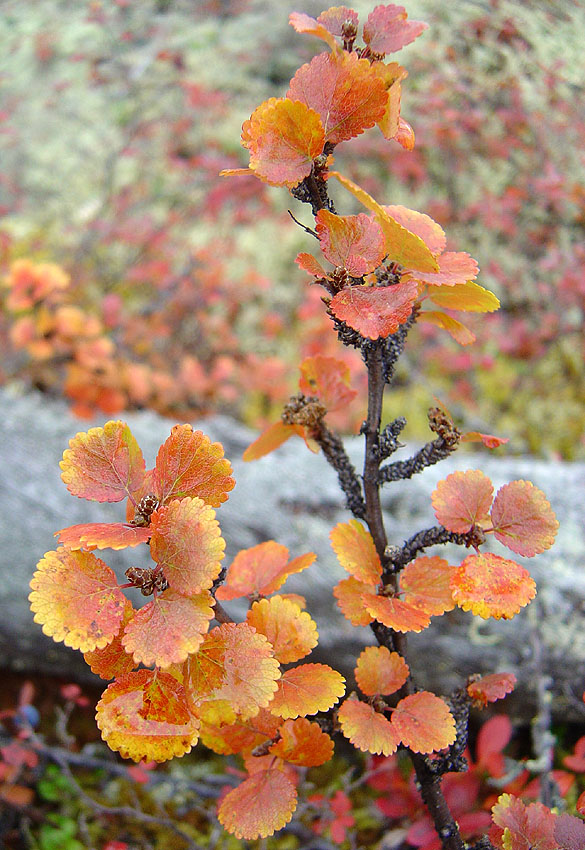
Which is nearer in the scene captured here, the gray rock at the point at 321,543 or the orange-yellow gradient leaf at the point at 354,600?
the orange-yellow gradient leaf at the point at 354,600

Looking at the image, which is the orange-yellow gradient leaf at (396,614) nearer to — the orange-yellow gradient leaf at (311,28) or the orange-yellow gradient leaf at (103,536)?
the orange-yellow gradient leaf at (103,536)

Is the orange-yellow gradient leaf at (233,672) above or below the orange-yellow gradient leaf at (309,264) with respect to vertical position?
below

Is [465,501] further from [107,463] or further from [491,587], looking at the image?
[107,463]

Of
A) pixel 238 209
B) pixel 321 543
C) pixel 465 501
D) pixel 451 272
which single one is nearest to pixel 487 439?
pixel 465 501

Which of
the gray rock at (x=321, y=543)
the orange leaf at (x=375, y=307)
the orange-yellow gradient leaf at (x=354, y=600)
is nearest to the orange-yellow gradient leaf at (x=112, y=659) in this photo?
the orange-yellow gradient leaf at (x=354, y=600)

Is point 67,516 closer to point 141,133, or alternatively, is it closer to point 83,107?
point 141,133

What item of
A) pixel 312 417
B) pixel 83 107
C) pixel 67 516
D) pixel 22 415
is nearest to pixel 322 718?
pixel 312 417

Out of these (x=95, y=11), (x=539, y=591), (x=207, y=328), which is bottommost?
(x=207, y=328)
